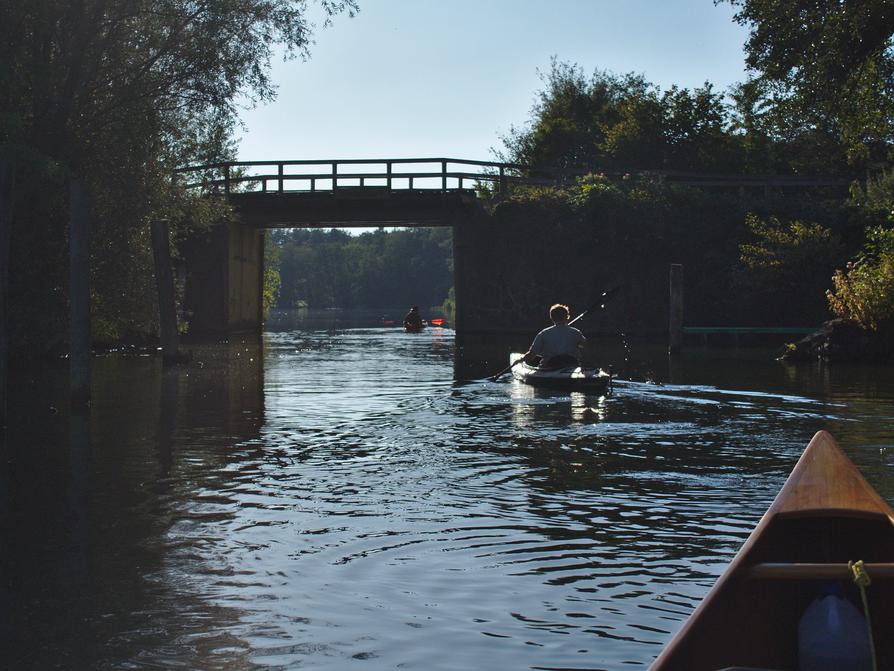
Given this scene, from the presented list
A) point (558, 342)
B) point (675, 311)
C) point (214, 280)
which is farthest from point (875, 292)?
point (214, 280)

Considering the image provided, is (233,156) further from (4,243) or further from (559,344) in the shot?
(4,243)

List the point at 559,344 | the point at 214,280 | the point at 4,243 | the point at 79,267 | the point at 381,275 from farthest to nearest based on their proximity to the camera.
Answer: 1. the point at 381,275
2. the point at 214,280
3. the point at 559,344
4. the point at 79,267
5. the point at 4,243

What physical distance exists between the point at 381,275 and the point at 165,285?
432 feet

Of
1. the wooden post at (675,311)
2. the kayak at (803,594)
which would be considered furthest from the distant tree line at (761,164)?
the kayak at (803,594)

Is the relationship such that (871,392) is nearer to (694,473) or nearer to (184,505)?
(694,473)

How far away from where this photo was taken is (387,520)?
27.0 ft

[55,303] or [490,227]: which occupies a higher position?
[490,227]

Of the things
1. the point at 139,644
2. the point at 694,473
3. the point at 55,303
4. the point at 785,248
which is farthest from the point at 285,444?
the point at 785,248

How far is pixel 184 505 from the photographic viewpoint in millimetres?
8844

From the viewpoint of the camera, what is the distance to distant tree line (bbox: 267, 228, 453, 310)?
153625mm

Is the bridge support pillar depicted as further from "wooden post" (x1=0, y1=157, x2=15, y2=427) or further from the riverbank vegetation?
"wooden post" (x1=0, y1=157, x2=15, y2=427)

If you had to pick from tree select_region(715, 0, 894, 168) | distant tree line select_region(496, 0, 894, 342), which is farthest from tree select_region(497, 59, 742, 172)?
tree select_region(715, 0, 894, 168)

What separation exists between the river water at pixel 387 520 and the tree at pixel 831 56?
637 cm

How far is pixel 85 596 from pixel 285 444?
6281 millimetres
